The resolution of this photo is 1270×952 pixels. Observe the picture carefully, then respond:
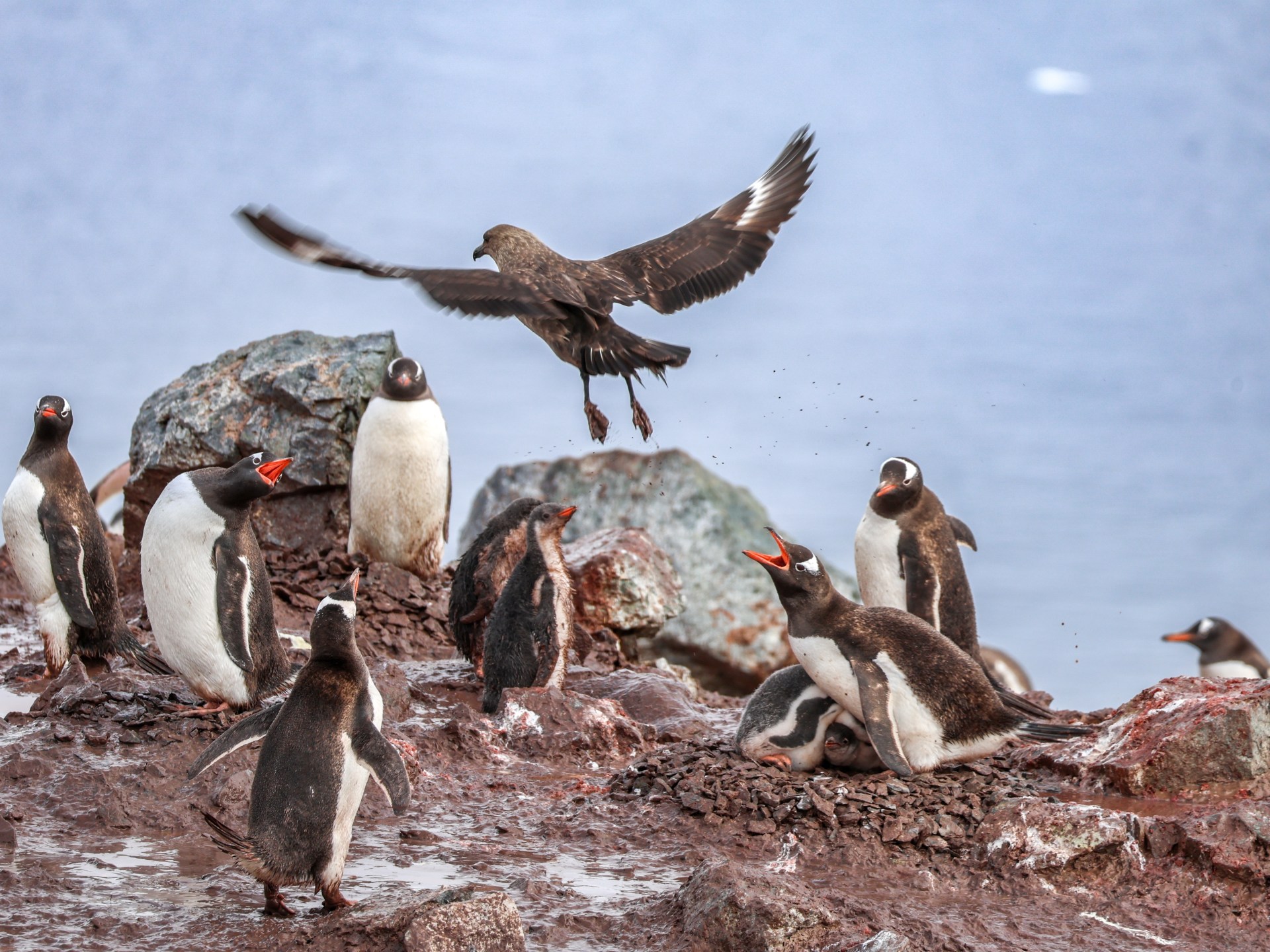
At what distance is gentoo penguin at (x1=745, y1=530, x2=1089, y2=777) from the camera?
18.5ft

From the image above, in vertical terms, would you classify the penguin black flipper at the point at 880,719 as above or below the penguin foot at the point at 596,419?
below

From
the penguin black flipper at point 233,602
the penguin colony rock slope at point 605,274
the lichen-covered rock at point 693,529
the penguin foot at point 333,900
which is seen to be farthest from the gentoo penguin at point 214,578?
the lichen-covered rock at point 693,529

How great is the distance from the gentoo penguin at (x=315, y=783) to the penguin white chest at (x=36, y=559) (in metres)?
3.76

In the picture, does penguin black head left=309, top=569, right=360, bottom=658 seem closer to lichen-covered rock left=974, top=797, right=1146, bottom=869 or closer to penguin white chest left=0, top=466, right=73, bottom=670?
lichen-covered rock left=974, top=797, right=1146, bottom=869

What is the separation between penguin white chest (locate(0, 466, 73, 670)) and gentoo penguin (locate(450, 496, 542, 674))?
2.28 m

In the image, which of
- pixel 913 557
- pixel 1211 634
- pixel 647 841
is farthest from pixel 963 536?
pixel 1211 634

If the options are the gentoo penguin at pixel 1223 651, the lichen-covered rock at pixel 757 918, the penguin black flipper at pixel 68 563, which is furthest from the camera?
the gentoo penguin at pixel 1223 651

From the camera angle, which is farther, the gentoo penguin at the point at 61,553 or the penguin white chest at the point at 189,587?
the gentoo penguin at the point at 61,553

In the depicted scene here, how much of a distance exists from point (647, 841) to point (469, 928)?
150 centimetres

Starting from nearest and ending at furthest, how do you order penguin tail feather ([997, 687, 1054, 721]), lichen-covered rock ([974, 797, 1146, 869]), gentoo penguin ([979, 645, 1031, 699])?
1. lichen-covered rock ([974, 797, 1146, 869])
2. penguin tail feather ([997, 687, 1054, 721])
3. gentoo penguin ([979, 645, 1031, 699])

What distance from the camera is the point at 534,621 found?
7223 mm

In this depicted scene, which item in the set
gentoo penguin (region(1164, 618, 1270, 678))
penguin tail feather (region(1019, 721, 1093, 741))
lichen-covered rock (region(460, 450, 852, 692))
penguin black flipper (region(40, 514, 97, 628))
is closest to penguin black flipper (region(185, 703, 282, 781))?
penguin tail feather (region(1019, 721, 1093, 741))

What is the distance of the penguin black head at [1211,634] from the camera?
12.7m

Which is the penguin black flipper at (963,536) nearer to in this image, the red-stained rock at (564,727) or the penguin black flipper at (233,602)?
the red-stained rock at (564,727)
